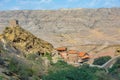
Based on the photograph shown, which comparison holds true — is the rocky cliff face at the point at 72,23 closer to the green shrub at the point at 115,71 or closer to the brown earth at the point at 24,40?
the green shrub at the point at 115,71

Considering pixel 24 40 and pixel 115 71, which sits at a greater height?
pixel 24 40

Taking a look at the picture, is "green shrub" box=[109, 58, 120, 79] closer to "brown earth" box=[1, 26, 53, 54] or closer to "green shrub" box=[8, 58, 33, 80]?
"brown earth" box=[1, 26, 53, 54]

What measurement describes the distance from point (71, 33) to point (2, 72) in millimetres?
127072

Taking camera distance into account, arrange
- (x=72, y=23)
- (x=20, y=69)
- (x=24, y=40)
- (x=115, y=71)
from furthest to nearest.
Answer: (x=72, y=23) → (x=24, y=40) → (x=115, y=71) → (x=20, y=69)

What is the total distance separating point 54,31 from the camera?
147000 mm

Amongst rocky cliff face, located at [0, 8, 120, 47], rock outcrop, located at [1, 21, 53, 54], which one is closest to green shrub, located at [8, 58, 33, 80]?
rock outcrop, located at [1, 21, 53, 54]

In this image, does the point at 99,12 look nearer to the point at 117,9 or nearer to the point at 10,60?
the point at 117,9

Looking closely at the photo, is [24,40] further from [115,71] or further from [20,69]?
[20,69]

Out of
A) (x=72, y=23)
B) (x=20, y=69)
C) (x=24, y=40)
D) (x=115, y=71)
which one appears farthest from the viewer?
(x=72, y=23)

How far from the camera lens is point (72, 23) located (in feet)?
536

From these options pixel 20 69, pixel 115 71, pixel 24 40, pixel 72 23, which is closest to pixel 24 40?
pixel 24 40

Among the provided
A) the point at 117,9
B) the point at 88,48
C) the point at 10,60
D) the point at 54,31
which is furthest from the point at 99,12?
the point at 10,60

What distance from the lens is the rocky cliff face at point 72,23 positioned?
13625cm

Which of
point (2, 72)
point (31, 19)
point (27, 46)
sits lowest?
point (2, 72)
